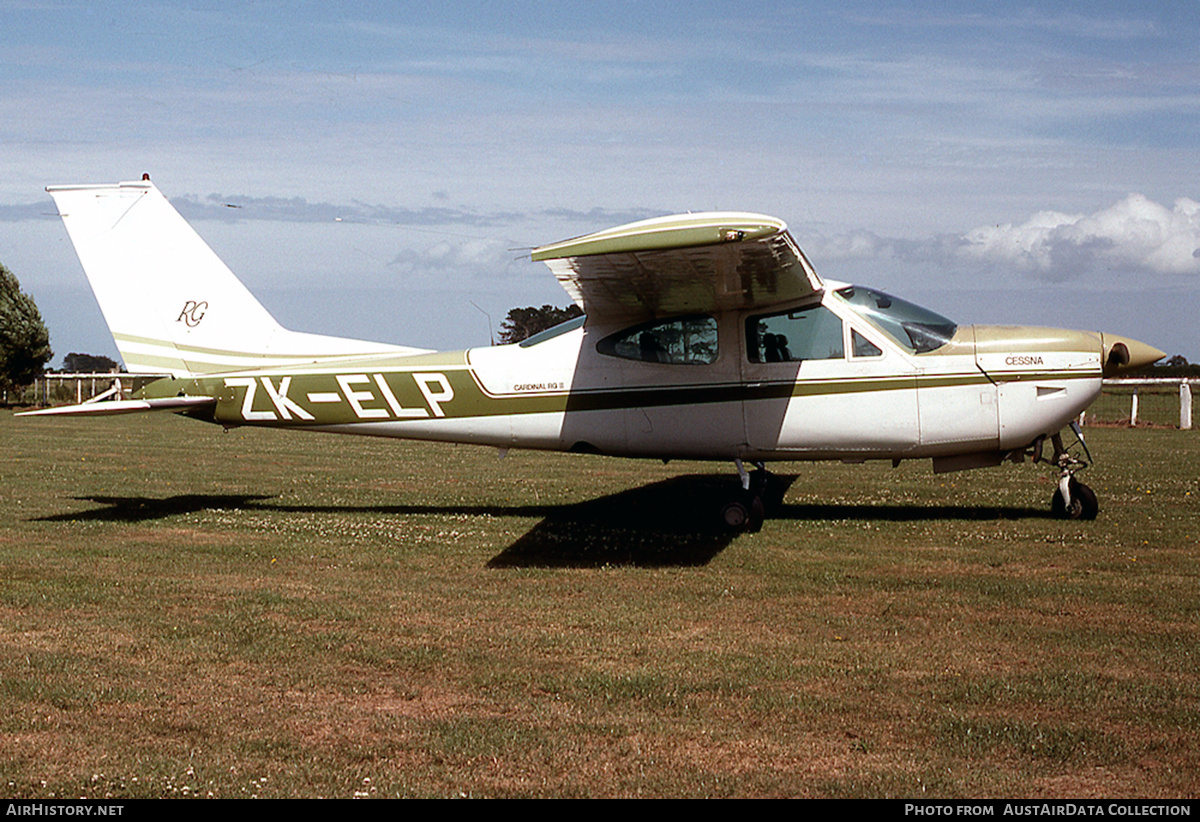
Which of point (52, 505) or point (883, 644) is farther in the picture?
point (52, 505)

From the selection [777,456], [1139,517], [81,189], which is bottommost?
[1139,517]

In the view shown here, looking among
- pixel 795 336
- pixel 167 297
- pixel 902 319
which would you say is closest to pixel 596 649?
pixel 795 336

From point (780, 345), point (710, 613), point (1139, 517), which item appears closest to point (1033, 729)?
point (710, 613)

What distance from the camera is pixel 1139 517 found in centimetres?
1079

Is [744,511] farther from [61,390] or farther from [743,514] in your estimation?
[61,390]

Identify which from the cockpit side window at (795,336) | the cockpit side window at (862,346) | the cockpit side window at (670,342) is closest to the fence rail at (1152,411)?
the cockpit side window at (862,346)

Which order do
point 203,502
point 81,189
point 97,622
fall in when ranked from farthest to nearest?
point 203,502 < point 81,189 < point 97,622

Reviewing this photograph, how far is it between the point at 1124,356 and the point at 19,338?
46.9m

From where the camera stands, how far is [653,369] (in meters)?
10.6

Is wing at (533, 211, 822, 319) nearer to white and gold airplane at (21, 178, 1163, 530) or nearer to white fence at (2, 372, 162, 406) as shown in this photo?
white and gold airplane at (21, 178, 1163, 530)

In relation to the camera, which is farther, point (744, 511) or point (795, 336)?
point (795, 336)

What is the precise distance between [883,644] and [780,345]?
4.71m

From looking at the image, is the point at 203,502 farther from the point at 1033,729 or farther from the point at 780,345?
the point at 1033,729

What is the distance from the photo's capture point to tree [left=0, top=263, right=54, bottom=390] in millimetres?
45281
